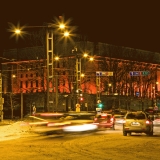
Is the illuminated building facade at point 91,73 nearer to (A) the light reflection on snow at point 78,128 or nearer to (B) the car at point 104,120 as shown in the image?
(B) the car at point 104,120

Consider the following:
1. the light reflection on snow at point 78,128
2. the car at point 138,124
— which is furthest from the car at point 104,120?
the car at point 138,124

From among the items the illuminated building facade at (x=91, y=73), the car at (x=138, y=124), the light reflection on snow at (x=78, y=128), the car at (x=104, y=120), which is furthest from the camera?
the illuminated building facade at (x=91, y=73)

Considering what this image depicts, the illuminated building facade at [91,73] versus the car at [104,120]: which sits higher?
the illuminated building facade at [91,73]

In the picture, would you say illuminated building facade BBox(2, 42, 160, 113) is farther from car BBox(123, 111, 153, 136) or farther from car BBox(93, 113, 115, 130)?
car BBox(123, 111, 153, 136)

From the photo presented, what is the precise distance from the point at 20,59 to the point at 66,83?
24.2 meters

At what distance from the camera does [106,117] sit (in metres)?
39.5

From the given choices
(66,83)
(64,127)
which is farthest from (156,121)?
(66,83)

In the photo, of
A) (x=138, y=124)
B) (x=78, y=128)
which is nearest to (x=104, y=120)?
(x=138, y=124)

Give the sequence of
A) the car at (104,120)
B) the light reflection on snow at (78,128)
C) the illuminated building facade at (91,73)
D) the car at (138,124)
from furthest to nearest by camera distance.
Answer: the illuminated building facade at (91,73), the car at (104,120), the car at (138,124), the light reflection on snow at (78,128)

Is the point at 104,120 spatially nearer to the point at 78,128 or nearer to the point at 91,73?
the point at 78,128

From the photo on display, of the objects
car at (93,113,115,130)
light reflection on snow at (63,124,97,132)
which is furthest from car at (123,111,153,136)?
car at (93,113,115,130)

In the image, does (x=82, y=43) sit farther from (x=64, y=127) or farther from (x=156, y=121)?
(x=64, y=127)

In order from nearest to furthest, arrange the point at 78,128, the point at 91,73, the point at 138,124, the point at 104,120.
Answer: the point at 78,128, the point at 138,124, the point at 104,120, the point at 91,73

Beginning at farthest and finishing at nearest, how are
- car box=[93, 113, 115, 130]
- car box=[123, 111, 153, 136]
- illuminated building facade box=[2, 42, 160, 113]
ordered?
illuminated building facade box=[2, 42, 160, 113]
car box=[93, 113, 115, 130]
car box=[123, 111, 153, 136]
